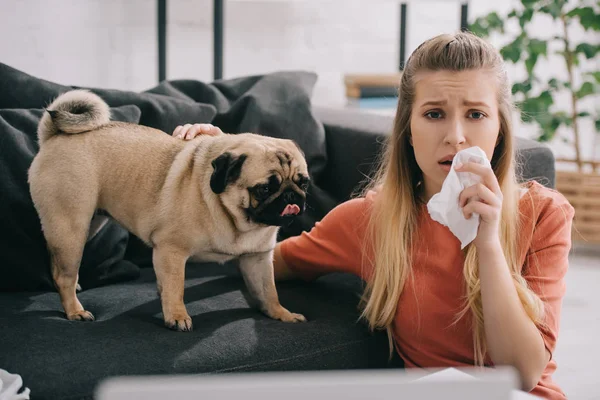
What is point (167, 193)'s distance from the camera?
5.11 ft

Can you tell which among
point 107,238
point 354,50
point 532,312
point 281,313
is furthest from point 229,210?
point 354,50

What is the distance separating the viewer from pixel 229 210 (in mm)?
1539

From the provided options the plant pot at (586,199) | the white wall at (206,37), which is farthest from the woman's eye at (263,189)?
the plant pot at (586,199)

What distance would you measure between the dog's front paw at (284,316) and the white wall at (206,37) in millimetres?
1736

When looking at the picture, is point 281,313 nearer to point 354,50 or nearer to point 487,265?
point 487,265

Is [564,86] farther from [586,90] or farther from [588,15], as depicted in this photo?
[588,15]

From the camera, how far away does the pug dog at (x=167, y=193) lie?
1517 millimetres

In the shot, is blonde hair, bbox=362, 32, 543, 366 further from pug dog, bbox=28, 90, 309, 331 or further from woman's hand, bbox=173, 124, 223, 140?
woman's hand, bbox=173, 124, 223, 140

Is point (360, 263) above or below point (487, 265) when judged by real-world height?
below

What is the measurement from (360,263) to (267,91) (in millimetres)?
700

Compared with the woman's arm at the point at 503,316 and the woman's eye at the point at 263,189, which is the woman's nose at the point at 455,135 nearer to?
the woman's arm at the point at 503,316

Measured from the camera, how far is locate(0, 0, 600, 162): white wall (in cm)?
298

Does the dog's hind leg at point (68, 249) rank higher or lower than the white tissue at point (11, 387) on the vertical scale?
higher

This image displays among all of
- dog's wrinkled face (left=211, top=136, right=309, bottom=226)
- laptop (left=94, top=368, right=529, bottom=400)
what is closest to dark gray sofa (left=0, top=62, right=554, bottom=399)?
dog's wrinkled face (left=211, top=136, right=309, bottom=226)
